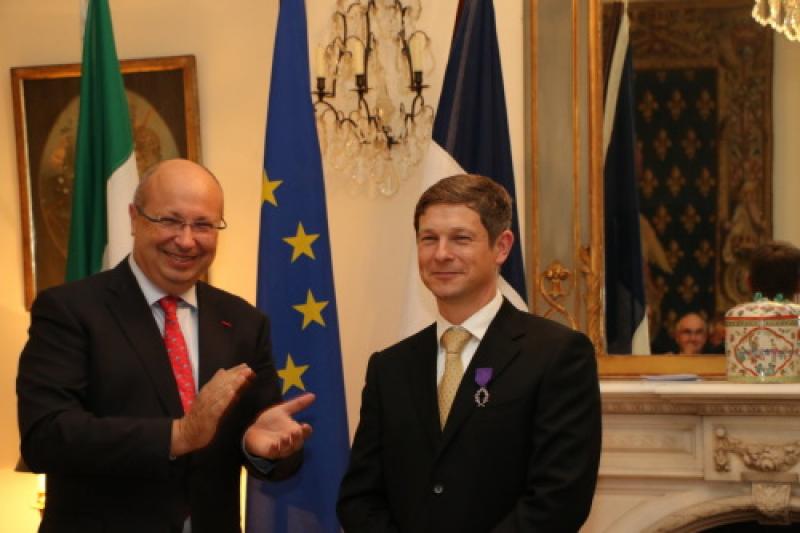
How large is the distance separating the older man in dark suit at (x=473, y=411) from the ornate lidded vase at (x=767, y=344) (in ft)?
5.22

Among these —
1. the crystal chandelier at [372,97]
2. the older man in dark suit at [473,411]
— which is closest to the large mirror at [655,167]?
the crystal chandelier at [372,97]

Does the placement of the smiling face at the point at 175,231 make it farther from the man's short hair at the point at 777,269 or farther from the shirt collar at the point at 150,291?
the man's short hair at the point at 777,269

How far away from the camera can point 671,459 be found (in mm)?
4207

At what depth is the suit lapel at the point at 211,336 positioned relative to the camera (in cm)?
282

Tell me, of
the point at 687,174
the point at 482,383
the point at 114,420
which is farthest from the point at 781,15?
the point at 114,420

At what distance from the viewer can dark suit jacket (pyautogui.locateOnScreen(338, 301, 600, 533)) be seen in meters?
2.54

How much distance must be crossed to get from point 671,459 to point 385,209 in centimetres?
145

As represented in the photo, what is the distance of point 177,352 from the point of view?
2.81 meters

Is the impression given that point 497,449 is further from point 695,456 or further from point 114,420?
point 695,456

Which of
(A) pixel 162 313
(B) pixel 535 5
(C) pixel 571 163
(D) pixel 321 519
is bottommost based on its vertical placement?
(D) pixel 321 519

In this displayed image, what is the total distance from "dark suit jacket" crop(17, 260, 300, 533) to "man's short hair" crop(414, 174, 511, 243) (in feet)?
2.11

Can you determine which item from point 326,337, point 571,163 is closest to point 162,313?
point 326,337

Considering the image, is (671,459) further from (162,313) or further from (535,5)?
(162,313)

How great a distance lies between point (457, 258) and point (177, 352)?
0.71 metres
